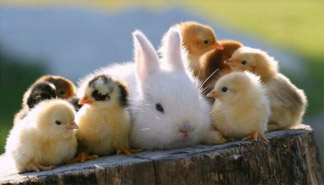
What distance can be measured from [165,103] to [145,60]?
0.56 m

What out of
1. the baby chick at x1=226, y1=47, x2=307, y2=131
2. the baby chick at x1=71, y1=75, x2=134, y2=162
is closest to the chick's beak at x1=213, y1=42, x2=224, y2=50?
the baby chick at x1=226, y1=47, x2=307, y2=131

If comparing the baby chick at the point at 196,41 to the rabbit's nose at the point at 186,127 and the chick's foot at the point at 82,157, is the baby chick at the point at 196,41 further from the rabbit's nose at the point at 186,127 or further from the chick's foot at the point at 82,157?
the chick's foot at the point at 82,157

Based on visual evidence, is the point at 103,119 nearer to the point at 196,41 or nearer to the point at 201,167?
the point at 201,167

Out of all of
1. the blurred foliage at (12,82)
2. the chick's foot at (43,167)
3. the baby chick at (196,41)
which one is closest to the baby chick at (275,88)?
the baby chick at (196,41)

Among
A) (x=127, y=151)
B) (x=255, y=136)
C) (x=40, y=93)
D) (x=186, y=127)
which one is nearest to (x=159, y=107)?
(x=186, y=127)

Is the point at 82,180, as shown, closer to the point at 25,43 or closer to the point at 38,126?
the point at 38,126

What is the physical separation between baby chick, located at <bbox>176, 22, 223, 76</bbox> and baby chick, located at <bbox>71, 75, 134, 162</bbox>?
172 cm

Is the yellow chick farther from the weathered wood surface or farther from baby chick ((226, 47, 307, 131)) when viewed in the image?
the weathered wood surface

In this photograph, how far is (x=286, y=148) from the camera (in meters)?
6.20

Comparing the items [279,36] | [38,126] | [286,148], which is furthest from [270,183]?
[279,36]

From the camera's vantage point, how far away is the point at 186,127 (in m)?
5.75

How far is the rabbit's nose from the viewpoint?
5754mm

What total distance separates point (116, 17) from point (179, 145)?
22879 millimetres

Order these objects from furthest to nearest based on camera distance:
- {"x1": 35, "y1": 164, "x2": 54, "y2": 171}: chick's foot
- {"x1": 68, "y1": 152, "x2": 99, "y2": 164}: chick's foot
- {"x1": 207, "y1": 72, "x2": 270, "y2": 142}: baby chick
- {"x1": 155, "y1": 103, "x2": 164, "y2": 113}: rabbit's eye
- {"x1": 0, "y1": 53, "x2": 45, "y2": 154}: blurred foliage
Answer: {"x1": 0, "y1": 53, "x2": 45, "y2": 154}: blurred foliage, {"x1": 207, "y1": 72, "x2": 270, "y2": 142}: baby chick, {"x1": 155, "y1": 103, "x2": 164, "y2": 113}: rabbit's eye, {"x1": 68, "y1": 152, "x2": 99, "y2": 164}: chick's foot, {"x1": 35, "y1": 164, "x2": 54, "y2": 171}: chick's foot
